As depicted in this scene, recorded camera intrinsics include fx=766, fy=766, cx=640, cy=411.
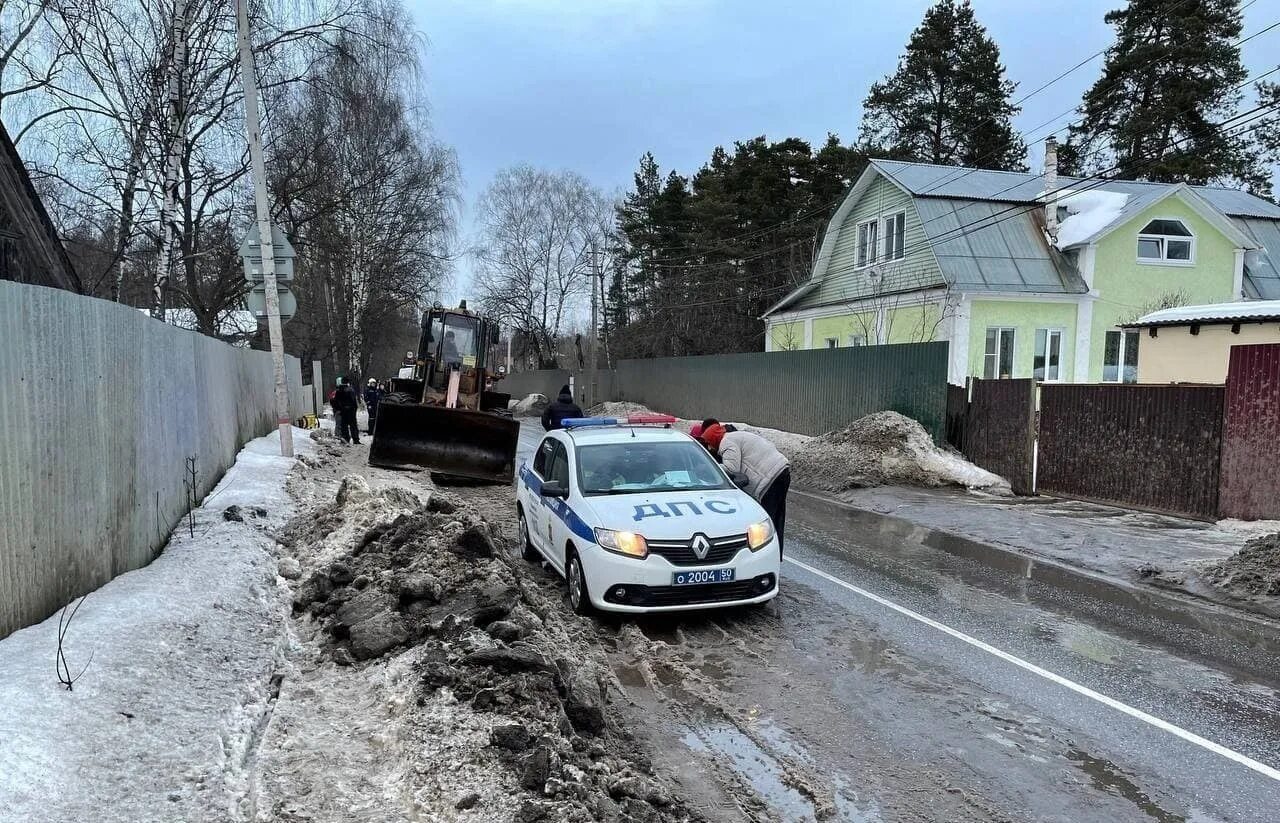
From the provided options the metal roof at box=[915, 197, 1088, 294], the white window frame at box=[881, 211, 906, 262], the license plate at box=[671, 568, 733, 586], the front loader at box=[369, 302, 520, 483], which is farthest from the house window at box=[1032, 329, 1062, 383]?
the license plate at box=[671, 568, 733, 586]

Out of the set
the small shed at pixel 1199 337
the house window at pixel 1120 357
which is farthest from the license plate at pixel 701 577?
the house window at pixel 1120 357

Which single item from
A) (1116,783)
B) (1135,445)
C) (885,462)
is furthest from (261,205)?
(1135,445)

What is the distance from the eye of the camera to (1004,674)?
17.9ft

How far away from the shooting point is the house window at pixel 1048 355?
74.5ft

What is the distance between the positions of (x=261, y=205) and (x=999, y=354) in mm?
19544

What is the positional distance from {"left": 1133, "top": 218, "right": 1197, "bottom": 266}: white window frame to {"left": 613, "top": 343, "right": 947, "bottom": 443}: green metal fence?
450 inches

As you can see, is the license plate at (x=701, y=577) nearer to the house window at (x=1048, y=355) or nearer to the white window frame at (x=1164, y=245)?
the house window at (x=1048, y=355)

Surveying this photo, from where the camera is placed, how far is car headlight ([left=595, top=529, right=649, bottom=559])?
6227 mm

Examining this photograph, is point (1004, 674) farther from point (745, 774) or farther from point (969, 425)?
point (969, 425)

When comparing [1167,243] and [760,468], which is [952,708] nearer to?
[760,468]

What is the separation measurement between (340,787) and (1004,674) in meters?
4.43

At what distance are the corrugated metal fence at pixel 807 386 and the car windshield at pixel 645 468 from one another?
31.7ft

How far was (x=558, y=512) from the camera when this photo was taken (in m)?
7.37

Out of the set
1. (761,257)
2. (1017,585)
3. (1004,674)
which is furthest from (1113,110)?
(1004,674)
